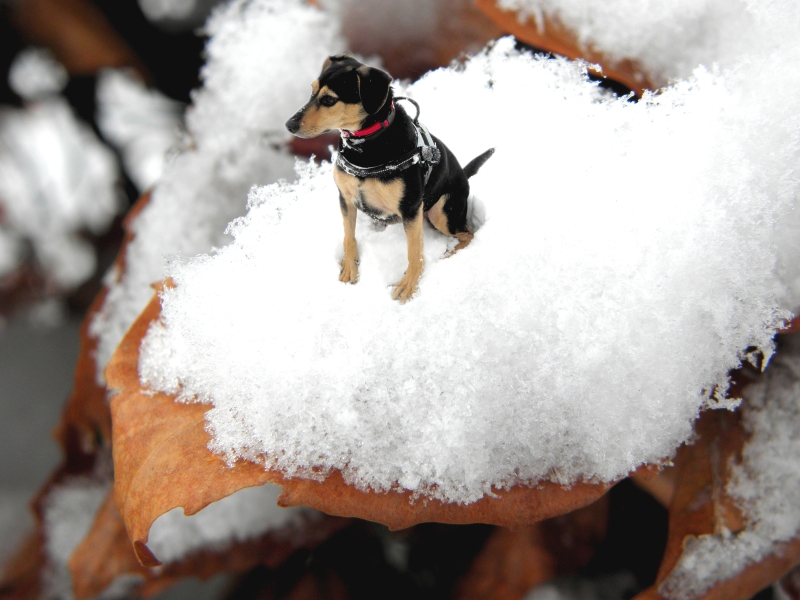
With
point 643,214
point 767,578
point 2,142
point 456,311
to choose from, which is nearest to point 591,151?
point 643,214

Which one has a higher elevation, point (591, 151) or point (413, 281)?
point (591, 151)

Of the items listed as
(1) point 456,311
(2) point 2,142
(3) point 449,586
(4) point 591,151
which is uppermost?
(4) point 591,151

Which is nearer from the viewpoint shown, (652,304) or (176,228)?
(652,304)

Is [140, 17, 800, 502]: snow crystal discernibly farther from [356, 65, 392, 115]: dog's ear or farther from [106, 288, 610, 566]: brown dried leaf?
[356, 65, 392, 115]: dog's ear

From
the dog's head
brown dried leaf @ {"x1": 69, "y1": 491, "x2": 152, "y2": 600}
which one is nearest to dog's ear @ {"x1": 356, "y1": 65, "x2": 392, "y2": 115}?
the dog's head

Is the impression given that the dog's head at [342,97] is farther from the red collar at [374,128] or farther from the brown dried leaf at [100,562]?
the brown dried leaf at [100,562]

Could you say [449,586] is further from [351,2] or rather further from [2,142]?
[2,142]

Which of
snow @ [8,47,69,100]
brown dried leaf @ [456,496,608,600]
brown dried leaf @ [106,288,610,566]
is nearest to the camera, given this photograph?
brown dried leaf @ [106,288,610,566]

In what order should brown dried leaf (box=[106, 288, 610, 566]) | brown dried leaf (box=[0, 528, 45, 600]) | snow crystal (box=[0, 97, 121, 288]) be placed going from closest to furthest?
brown dried leaf (box=[106, 288, 610, 566]) < brown dried leaf (box=[0, 528, 45, 600]) < snow crystal (box=[0, 97, 121, 288])

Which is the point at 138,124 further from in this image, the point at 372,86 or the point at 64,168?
the point at 372,86
